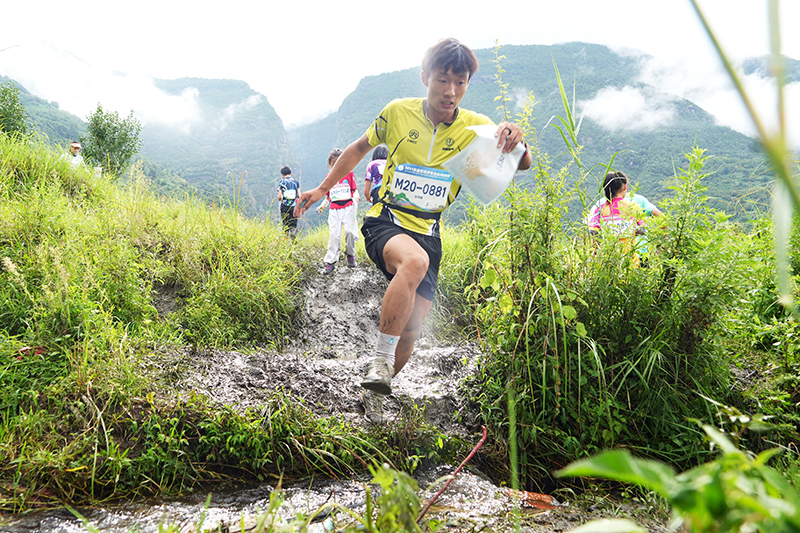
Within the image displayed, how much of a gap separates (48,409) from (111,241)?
1.84 m

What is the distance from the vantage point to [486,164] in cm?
236

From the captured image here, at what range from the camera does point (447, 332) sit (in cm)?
454

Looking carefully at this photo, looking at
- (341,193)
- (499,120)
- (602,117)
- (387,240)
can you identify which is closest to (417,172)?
(387,240)

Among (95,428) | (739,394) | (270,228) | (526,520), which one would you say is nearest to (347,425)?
(526,520)

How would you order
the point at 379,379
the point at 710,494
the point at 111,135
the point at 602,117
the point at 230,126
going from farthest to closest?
→ 1. the point at 230,126
2. the point at 111,135
3. the point at 602,117
4. the point at 379,379
5. the point at 710,494

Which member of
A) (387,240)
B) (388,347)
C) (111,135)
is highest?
(111,135)

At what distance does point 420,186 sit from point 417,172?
0.32ft

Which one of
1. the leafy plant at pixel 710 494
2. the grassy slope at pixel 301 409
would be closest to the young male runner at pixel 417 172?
the grassy slope at pixel 301 409

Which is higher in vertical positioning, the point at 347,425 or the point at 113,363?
the point at 113,363

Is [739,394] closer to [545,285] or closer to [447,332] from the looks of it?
[545,285]

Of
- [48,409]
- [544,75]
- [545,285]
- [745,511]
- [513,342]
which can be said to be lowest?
[48,409]

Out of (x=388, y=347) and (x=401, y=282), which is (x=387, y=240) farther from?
(x=388, y=347)

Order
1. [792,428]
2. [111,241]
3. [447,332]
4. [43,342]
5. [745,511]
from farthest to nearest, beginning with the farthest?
[447,332]
[111,241]
[43,342]
[792,428]
[745,511]

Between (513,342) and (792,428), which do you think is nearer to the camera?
(792,428)
